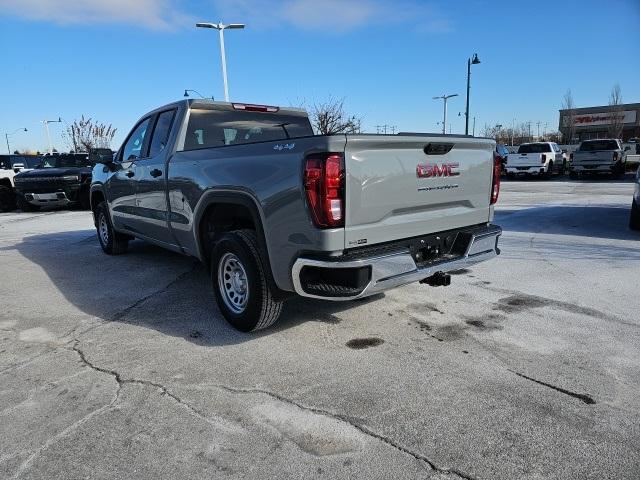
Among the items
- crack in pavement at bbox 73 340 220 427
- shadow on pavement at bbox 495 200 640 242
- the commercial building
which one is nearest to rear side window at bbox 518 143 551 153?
shadow on pavement at bbox 495 200 640 242

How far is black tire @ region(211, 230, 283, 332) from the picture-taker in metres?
3.60

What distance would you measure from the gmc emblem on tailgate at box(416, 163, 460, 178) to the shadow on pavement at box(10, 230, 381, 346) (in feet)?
5.00

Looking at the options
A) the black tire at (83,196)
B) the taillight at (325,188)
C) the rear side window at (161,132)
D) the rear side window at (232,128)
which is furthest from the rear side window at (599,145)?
the taillight at (325,188)

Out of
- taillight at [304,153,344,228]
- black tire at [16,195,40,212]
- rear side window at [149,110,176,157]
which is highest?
rear side window at [149,110,176,157]

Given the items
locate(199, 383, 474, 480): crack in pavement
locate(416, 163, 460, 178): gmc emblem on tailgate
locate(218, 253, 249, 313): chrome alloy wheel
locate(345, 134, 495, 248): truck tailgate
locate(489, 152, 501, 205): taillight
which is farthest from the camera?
locate(489, 152, 501, 205): taillight

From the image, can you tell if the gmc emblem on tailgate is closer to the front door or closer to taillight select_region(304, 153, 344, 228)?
taillight select_region(304, 153, 344, 228)

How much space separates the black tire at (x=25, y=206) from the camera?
14258 millimetres

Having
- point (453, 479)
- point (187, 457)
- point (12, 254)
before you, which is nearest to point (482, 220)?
point (453, 479)

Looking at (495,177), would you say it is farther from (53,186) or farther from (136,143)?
(53,186)

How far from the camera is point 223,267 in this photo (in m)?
4.06

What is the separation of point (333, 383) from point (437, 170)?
1795 mm

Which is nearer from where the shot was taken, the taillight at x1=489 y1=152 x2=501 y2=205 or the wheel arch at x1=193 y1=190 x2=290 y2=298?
the wheel arch at x1=193 y1=190 x2=290 y2=298

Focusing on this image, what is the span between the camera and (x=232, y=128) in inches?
202

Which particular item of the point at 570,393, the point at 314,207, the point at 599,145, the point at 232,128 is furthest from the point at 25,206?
the point at 599,145
